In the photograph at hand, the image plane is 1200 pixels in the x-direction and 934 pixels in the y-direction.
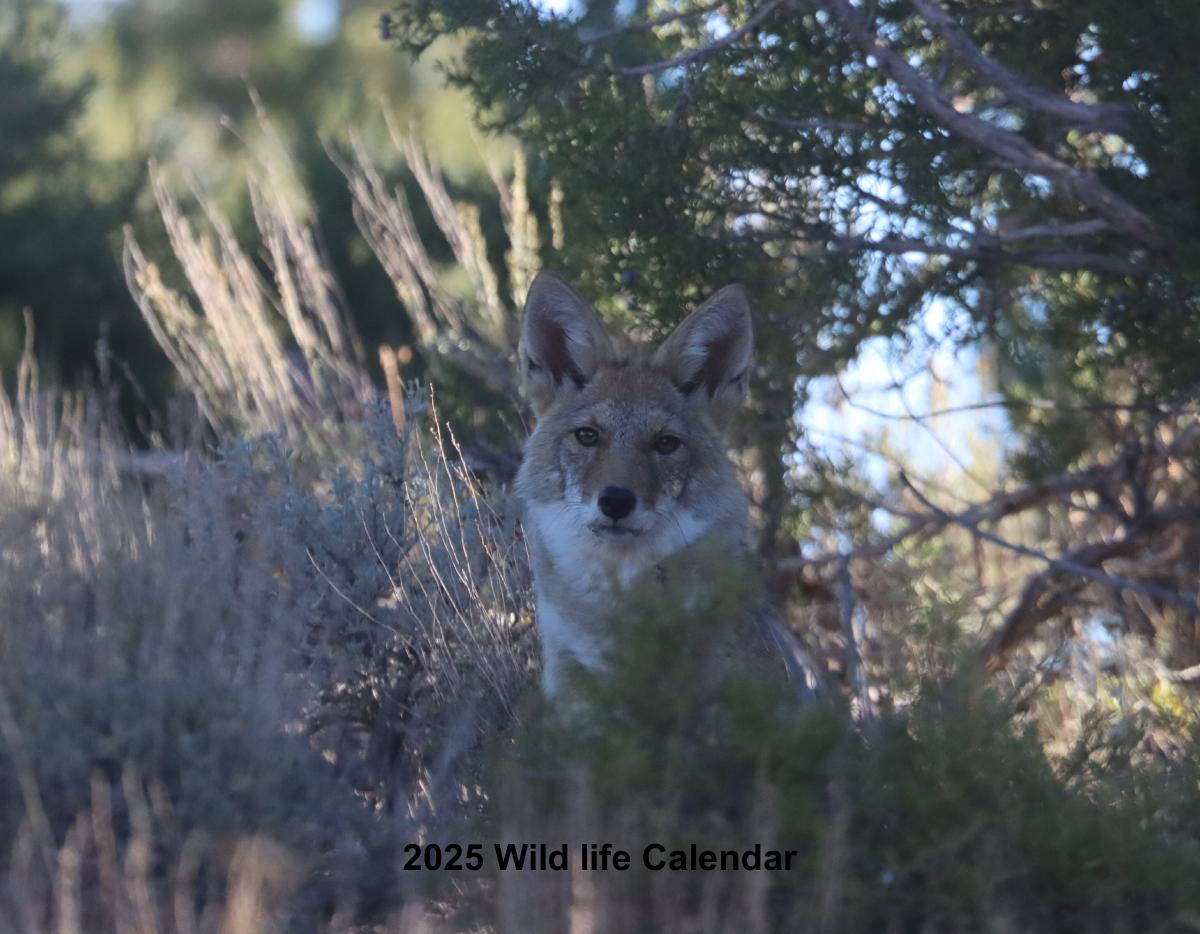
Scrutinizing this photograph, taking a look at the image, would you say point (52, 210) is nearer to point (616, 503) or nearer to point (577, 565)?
point (577, 565)

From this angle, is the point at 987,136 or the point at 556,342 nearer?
the point at 556,342

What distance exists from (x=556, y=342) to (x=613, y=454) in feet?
2.46

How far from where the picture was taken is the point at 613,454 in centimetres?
539

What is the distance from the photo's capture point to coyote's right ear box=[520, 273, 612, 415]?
5.75 meters

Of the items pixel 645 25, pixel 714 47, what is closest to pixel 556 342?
pixel 714 47

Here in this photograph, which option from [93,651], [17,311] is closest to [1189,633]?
[93,651]

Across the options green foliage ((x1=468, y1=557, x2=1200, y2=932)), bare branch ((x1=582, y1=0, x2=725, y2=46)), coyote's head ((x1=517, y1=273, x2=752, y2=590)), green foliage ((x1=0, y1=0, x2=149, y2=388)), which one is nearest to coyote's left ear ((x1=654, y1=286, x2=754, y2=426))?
coyote's head ((x1=517, y1=273, x2=752, y2=590))

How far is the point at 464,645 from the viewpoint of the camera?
221 inches

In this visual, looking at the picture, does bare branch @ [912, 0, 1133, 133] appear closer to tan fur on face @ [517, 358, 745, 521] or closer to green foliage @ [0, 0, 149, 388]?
tan fur on face @ [517, 358, 745, 521]

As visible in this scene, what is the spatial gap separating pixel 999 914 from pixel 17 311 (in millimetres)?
15740

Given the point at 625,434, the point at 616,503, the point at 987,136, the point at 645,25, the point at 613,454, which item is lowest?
the point at 616,503

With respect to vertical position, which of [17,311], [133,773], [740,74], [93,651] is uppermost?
[17,311]

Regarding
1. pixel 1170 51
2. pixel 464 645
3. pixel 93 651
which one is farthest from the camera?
pixel 1170 51

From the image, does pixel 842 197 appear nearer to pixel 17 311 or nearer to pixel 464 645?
pixel 464 645
